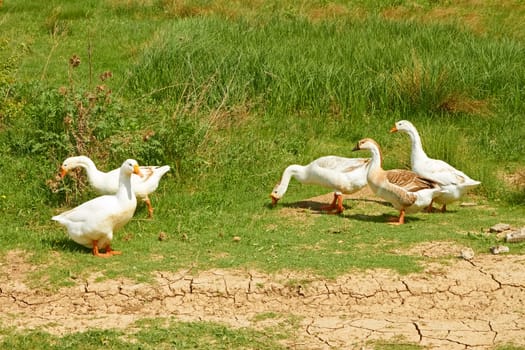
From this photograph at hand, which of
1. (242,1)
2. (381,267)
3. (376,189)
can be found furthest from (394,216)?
(242,1)

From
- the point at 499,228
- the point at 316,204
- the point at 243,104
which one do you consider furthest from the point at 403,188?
the point at 243,104

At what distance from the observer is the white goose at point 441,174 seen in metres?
10.2

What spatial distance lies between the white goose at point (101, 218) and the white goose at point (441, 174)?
333cm

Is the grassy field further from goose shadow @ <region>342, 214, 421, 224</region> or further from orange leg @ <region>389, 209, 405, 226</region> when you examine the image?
orange leg @ <region>389, 209, 405, 226</region>

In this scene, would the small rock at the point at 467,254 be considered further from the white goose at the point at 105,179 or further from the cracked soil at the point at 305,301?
the white goose at the point at 105,179

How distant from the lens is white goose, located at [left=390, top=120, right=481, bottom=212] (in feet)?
33.4

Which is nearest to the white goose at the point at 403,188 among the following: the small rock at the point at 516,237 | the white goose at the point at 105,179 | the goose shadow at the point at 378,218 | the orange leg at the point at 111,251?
the goose shadow at the point at 378,218

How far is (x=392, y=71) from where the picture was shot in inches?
554

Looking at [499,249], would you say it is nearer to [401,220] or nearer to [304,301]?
[401,220]

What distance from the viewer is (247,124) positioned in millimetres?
12586

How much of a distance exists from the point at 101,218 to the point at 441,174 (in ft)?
12.4

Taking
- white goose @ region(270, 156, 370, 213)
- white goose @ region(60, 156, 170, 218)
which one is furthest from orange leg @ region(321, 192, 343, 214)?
white goose @ region(60, 156, 170, 218)

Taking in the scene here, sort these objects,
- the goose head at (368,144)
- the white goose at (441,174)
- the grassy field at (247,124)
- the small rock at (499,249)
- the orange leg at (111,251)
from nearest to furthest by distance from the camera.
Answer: the small rock at (499,249)
the orange leg at (111,251)
the grassy field at (247,124)
the white goose at (441,174)
the goose head at (368,144)

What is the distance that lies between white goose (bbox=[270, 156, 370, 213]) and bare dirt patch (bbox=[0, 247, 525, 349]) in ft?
7.56
